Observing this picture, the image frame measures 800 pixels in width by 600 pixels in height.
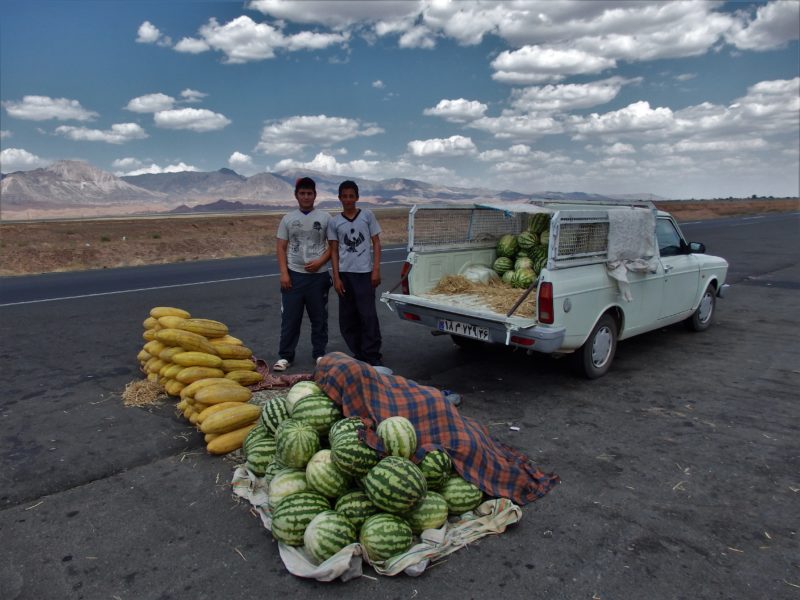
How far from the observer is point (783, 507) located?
408 cm

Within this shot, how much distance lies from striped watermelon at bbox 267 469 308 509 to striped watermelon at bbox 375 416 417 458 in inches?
23.4

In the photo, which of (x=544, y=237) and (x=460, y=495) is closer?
(x=460, y=495)

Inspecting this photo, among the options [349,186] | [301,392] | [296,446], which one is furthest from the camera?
[349,186]

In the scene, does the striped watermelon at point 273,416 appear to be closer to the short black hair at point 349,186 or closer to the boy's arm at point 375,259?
the boy's arm at point 375,259

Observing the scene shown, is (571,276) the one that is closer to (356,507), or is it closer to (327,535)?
(356,507)

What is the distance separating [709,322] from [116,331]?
369 inches

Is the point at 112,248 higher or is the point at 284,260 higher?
the point at 284,260

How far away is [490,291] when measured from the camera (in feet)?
24.1

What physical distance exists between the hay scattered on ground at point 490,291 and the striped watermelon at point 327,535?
11.4 ft

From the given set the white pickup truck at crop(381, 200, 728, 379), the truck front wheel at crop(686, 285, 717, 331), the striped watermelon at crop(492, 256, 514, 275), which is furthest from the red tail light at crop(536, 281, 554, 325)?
the truck front wheel at crop(686, 285, 717, 331)

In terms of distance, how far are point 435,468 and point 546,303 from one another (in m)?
2.52

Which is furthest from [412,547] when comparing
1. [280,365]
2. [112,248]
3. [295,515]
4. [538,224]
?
[112,248]

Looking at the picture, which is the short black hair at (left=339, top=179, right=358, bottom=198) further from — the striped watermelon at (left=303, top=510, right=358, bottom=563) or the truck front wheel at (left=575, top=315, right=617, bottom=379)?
the striped watermelon at (left=303, top=510, right=358, bottom=563)

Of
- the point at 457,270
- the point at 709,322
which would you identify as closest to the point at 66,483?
the point at 457,270
